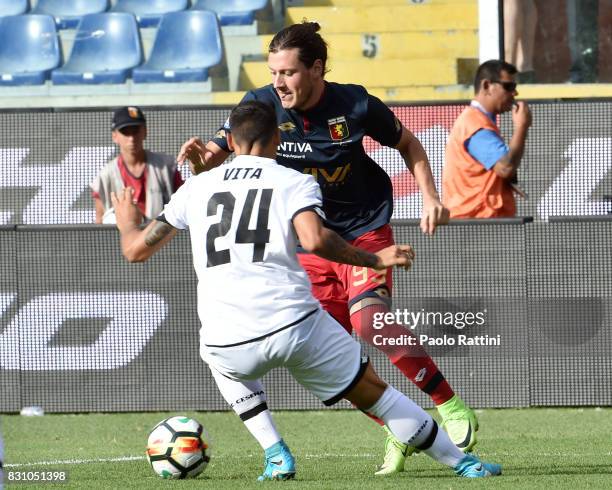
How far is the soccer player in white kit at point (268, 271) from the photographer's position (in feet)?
18.3

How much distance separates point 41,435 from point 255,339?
3.78m

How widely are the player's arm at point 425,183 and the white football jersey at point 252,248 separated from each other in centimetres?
75

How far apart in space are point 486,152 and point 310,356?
416cm

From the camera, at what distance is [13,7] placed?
1476cm

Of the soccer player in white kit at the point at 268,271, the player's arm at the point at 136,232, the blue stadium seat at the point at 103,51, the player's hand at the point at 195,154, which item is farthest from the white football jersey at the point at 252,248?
the blue stadium seat at the point at 103,51

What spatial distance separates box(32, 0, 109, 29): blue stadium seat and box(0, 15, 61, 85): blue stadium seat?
7.2 inches

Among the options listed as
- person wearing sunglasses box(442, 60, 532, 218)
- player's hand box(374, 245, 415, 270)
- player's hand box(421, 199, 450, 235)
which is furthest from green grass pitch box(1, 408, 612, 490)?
person wearing sunglasses box(442, 60, 532, 218)

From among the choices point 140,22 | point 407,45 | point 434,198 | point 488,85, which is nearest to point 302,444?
point 434,198

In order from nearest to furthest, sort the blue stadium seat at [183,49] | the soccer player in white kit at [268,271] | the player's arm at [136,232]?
the soccer player in white kit at [268,271] < the player's arm at [136,232] < the blue stadium seat at [183,49]

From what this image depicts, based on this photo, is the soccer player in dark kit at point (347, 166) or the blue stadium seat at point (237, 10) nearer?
the soccer player in dark kit at point (347, 166)

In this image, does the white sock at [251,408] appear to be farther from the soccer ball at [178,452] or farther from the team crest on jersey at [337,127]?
the team crest on jersey at [337,127]

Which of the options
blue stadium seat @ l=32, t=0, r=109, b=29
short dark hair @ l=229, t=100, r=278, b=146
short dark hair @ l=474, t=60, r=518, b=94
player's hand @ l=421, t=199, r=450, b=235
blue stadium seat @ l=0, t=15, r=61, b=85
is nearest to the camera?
short dark hair @ l=229, t=100, r=278, b=146

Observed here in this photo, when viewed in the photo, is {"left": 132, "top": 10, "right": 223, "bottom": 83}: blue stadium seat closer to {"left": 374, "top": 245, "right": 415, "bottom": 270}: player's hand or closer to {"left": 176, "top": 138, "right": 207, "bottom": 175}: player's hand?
{"left": 176, "top": 138, "right": 207, "bottom": 175}: player's hand

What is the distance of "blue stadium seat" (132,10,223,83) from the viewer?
45.1 feet
